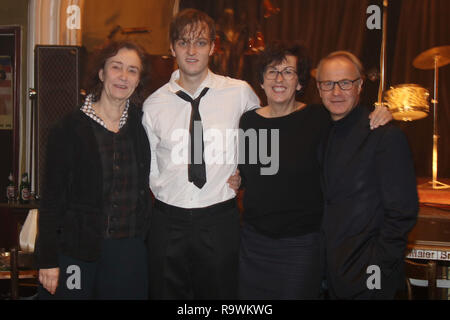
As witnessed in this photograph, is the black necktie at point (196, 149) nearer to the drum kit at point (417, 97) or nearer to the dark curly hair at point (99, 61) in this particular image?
the dark curly hair at point (99, 61)

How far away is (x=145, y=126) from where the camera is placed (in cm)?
210

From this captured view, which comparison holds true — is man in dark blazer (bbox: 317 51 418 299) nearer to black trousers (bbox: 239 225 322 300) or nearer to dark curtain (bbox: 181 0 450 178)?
black trousers (bbox: 239 225 322 300)

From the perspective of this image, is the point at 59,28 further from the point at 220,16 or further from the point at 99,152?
the point at 99,152

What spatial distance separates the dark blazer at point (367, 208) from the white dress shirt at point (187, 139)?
1.67 feet

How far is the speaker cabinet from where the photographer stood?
3.05 metres

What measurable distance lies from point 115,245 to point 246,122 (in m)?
0.83

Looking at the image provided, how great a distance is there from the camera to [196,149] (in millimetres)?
1952

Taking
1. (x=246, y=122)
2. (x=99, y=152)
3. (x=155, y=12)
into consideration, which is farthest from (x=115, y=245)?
(x=155, y=12)

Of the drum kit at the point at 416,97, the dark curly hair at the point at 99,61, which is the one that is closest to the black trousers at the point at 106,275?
the dark curly hair at the point at 99,61

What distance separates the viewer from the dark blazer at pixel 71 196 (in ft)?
5.80

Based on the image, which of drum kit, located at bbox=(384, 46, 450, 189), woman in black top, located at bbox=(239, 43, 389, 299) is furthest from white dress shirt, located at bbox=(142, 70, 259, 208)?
drum kit, located at bbox=(384, 46, 450, 189)

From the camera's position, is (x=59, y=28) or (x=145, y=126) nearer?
(x=145, y=126)

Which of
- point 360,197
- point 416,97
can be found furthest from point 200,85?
point 416,97

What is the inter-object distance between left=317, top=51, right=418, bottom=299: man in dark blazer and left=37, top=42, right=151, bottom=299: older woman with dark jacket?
33.1 inches
